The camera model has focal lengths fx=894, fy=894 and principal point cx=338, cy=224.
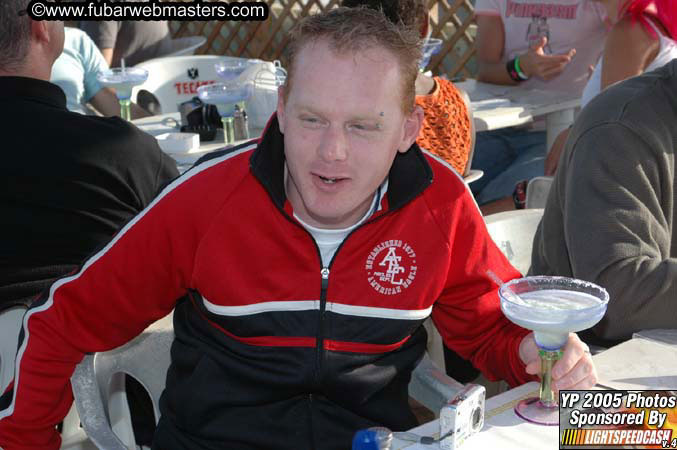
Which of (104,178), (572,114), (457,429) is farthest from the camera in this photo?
(572,114)

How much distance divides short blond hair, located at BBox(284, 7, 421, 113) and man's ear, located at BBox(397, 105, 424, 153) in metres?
0.03

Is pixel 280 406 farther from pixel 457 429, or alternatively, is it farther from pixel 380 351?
pixel 457 429

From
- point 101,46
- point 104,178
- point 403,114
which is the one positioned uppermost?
point 403,114

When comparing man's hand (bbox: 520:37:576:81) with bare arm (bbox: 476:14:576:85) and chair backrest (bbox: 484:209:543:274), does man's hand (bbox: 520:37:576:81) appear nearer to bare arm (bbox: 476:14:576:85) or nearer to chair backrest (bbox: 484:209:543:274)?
bare arm (bbox: 476:14:576:85)

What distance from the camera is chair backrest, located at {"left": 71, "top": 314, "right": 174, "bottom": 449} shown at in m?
1.29

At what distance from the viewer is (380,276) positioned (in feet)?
4.11

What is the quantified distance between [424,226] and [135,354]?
1.64 ft

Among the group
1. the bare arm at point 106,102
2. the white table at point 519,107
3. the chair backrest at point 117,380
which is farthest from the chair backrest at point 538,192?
the bare arm at point 106,102

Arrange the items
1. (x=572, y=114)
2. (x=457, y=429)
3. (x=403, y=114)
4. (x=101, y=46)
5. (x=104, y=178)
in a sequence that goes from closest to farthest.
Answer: (x=457, y=429), (x=403, y=114), (x=104, y=178), (x=572, y=114), (x=101, y=46)

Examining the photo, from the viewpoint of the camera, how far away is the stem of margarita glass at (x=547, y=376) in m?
1.07

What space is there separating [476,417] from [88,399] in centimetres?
60

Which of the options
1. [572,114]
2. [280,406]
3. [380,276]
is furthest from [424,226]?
[572,114]

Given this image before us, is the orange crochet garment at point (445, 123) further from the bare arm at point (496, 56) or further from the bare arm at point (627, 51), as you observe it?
the bare arm at point (496, 56)

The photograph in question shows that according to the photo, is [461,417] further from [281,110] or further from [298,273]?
[281,110]
